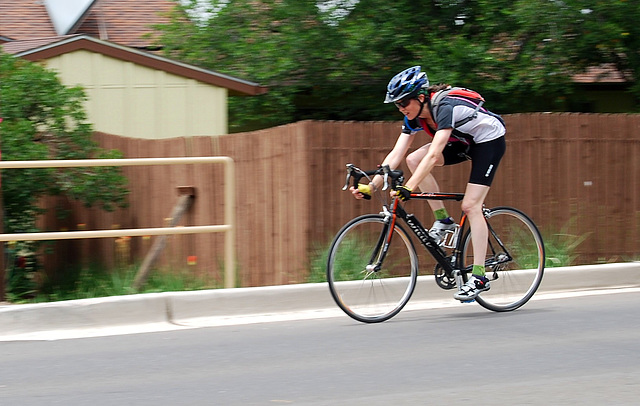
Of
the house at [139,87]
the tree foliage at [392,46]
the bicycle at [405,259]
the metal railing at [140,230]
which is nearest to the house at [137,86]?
the house at [139,87]

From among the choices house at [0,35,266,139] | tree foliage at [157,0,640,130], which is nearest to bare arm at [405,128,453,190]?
tree foliage at [157,0,640,130]

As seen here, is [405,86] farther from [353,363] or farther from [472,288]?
[353,363]

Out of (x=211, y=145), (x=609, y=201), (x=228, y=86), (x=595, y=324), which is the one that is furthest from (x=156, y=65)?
(x=595, y=324)

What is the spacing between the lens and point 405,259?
6820 mm

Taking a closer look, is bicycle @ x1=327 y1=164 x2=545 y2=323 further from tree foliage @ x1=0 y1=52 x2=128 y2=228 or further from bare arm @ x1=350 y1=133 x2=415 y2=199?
tree foliage @ x1=0 y1=52 x2=128 y2=228

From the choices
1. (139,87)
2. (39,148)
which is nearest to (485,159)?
(39,148)

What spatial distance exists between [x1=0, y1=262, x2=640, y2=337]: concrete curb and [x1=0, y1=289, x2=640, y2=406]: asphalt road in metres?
0.35

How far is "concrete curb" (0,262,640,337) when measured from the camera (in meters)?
6.56

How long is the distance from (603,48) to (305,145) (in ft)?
21.7

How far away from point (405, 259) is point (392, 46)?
6.97 m

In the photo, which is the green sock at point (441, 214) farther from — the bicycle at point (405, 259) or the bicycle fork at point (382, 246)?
the bicycle fork at point (382, 246)

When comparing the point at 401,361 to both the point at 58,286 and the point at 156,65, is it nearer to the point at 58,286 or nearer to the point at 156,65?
the point at 58,286

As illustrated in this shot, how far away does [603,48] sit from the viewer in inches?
510

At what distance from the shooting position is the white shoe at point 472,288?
6531 millimetres
